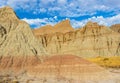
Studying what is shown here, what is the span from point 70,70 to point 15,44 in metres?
17.1

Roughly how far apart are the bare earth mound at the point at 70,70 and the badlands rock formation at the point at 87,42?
10429 centimetres

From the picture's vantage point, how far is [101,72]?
5450cm

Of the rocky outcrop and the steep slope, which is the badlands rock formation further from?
the steep slope

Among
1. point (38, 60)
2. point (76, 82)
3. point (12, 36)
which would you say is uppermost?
point (12, 36)

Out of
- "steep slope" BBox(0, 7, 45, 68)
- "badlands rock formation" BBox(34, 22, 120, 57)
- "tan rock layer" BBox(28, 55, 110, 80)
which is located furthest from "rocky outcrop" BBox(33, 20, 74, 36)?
"tan rock layer" BBox(28, 55, 110, 80)

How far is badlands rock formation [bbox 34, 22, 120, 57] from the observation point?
531ft

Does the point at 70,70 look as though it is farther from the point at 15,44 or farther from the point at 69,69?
the point at 15,44

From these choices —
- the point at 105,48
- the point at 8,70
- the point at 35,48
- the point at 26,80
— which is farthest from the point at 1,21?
the point at 105,48

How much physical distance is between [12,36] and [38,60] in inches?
461

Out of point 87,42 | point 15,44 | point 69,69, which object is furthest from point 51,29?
point 69,69

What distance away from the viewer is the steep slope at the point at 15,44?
6062 centimetres

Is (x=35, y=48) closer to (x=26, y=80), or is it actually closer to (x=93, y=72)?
(x=26, y=80)

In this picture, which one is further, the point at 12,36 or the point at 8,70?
the point at 12,36

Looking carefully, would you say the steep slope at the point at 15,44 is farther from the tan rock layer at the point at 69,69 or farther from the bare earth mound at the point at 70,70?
the bare earth mound at the point at 70,70
